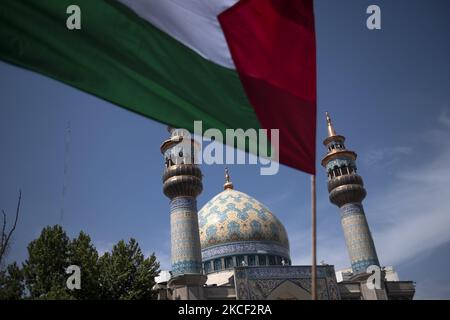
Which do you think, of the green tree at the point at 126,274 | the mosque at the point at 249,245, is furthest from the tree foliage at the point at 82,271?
the mosque at the point at 249,245

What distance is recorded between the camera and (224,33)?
15.3ft

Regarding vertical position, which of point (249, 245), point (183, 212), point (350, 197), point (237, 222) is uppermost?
point (350, 197)

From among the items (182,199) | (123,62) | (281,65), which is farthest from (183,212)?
(123,62)

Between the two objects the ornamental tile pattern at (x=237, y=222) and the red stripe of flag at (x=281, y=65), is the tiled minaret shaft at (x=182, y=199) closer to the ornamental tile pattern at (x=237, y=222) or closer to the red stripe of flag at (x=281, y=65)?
the ornamental tile pattern at (x=237, y=222)

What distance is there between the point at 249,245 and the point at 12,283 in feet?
59.6

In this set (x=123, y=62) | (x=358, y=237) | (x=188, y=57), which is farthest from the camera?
(x=358, y=237)

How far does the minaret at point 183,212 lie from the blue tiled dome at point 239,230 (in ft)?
25.8

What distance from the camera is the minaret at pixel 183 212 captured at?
2333cm

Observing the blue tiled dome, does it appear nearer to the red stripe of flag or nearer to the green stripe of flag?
the red stripe of flag

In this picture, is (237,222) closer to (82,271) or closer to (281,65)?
(82,271)

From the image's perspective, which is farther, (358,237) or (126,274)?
(358,237)

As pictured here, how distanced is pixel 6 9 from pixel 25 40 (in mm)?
270

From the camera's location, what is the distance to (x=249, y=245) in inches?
1297
